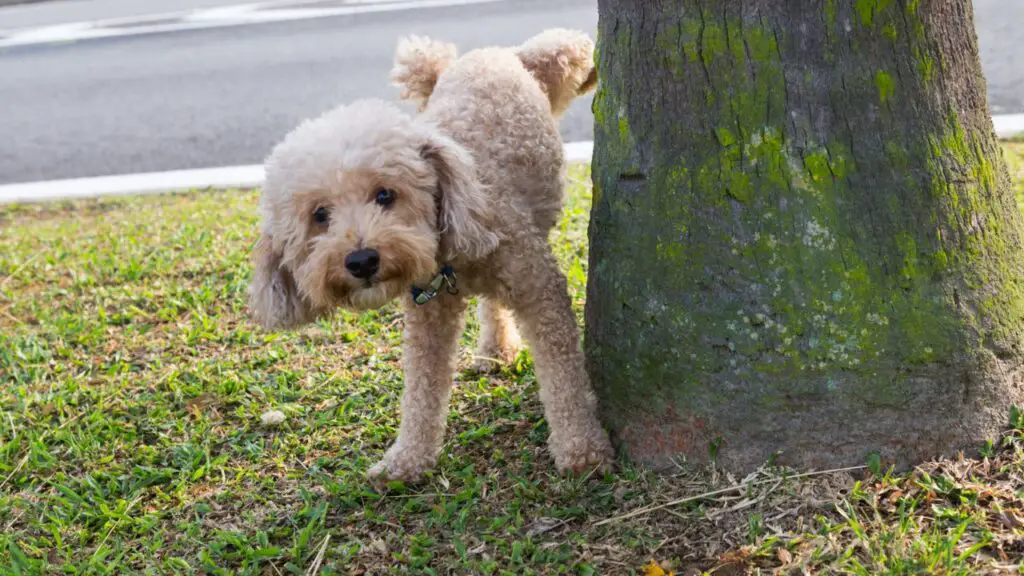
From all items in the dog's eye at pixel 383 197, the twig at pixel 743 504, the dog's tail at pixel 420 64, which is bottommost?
the twig at pixel 743 504

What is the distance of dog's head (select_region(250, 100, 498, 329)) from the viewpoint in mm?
2904

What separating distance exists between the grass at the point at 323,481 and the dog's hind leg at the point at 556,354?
12cm

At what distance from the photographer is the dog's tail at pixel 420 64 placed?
13.8 feet

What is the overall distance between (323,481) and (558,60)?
6.66 ft

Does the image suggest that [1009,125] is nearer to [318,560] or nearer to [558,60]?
[558,60]

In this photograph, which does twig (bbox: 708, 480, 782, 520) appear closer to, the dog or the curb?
the dog

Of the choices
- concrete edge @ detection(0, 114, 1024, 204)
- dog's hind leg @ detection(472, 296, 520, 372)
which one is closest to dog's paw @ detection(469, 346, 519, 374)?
dog's hind leg @ detection(472, 296, 520, 372)

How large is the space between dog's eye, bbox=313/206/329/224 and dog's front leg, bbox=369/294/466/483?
47 centimetres

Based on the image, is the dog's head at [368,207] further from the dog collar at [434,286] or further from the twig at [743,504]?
the twig at [743,504]

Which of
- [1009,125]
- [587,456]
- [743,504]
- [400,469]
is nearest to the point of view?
[743,504]

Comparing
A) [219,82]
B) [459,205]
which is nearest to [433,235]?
[459,205]

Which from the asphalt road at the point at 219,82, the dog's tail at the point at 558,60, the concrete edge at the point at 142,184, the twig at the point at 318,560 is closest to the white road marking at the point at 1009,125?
the asphalt road at the point at 219,82

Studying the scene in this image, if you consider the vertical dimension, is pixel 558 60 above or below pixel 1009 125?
above

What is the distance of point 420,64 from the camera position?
4.21 meters
